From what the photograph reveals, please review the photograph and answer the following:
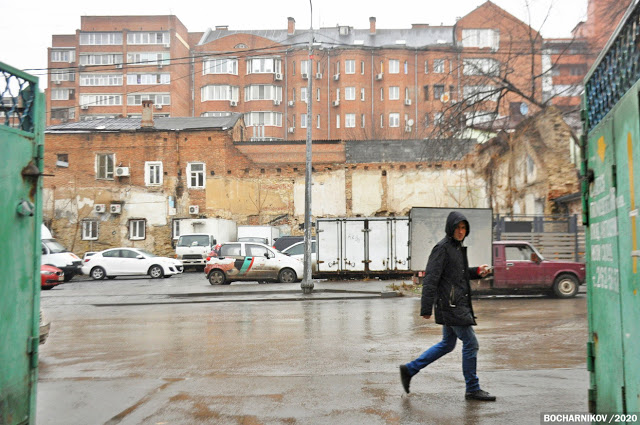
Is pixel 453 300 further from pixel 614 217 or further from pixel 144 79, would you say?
pixel 144 79

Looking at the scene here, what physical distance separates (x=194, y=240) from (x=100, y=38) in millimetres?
48969

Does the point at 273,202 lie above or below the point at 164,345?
above

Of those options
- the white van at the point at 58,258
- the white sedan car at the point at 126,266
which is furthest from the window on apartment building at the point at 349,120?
the white van at the point at 58,258

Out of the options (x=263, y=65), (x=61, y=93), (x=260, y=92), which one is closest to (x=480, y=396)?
(x=260, y=92)

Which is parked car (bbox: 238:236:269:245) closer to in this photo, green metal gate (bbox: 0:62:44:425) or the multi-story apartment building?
the multi-story apartment building

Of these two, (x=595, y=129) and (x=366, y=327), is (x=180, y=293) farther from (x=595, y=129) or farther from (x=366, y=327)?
(x=595, y=129)

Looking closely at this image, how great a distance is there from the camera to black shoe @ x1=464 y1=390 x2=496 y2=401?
255 inches

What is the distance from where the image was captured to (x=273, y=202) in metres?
44.6

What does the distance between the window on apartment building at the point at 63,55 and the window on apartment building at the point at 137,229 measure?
43.6 m

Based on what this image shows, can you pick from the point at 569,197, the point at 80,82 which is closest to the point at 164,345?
the point at 569,197

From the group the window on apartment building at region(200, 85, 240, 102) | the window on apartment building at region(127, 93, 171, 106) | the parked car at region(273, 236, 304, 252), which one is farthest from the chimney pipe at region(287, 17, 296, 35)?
the parked car at region(273, 236, 304, 252)

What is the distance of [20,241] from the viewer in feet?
13.7

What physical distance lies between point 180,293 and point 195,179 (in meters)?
23.5

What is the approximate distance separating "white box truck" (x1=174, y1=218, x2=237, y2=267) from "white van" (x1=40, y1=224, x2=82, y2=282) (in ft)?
22.9
